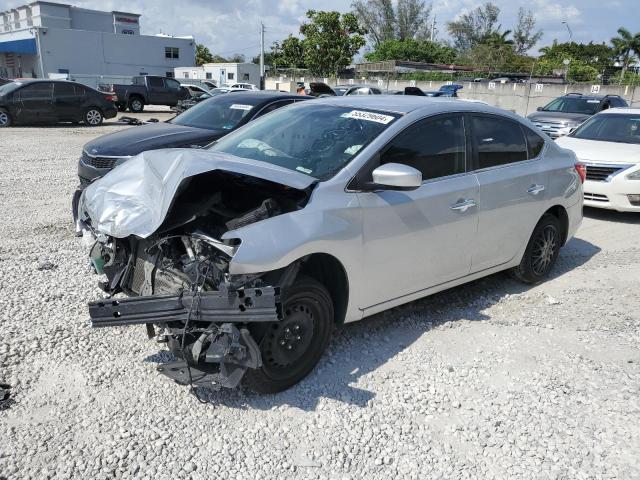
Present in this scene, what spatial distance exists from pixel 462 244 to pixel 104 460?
2.98m

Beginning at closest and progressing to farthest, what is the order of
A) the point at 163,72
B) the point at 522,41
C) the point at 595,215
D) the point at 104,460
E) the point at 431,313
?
the point at 104,460
the point at 431,313
the point at 595,215
the point at 163,72
the point at 522,41

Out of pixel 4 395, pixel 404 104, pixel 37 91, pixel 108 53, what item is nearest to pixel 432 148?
pixel 404 104

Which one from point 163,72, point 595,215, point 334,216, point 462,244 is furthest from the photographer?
point 163,72

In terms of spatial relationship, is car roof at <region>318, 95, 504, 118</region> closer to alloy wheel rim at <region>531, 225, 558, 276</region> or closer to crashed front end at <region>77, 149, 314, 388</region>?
crashed front end at <region>77, 149, 314, 388</region>

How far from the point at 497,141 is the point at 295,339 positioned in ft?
8.74

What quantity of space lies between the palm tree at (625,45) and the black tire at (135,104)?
58.4m

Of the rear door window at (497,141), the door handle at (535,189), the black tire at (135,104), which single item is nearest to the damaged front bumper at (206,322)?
the rear door window at (497,141)

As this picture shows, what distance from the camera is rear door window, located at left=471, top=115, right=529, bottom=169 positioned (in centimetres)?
468

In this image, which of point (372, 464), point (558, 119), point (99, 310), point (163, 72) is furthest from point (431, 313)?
point (163, 72)

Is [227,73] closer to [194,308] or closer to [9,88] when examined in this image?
[9,88]

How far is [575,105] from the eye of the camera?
54.6 feet

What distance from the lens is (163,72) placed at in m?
56.5

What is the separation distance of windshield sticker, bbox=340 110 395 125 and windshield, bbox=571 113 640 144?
685 centimetres

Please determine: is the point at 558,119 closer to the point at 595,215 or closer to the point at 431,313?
the point at 595,215
